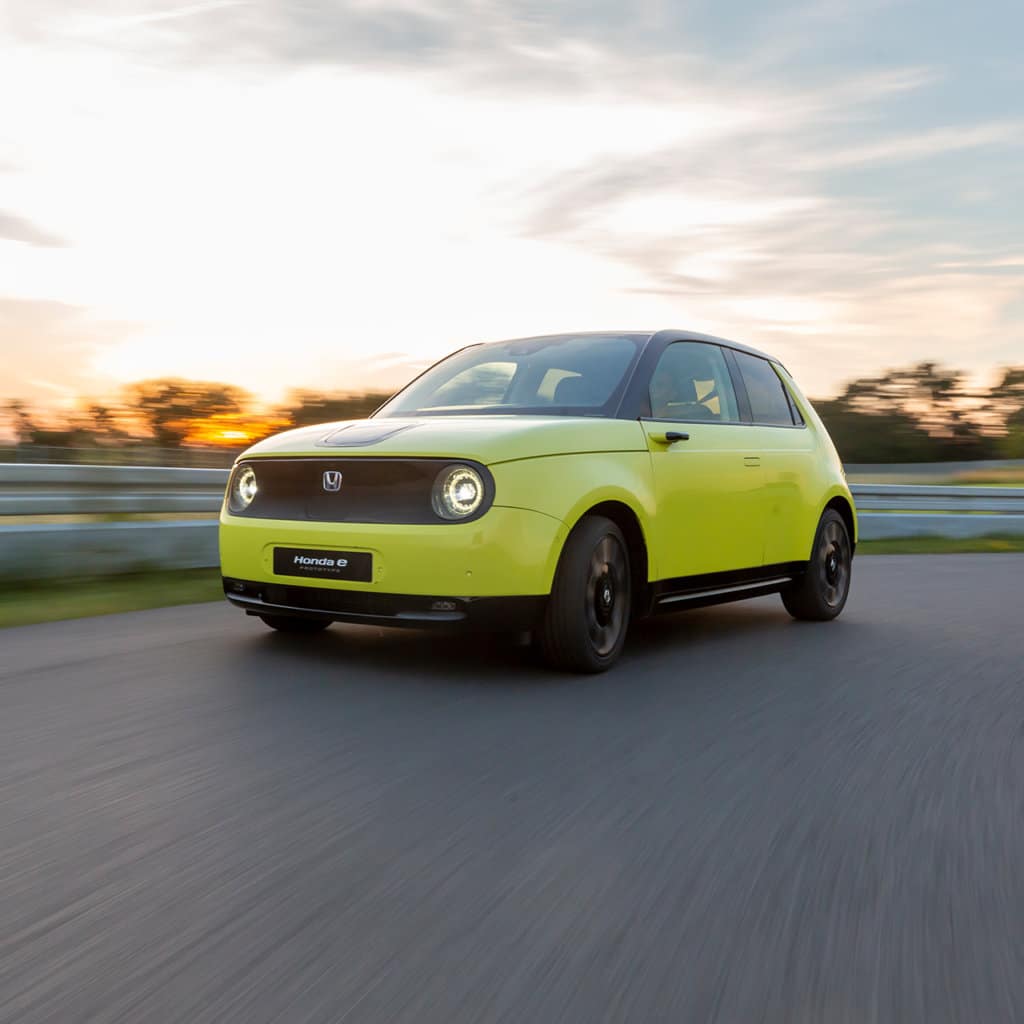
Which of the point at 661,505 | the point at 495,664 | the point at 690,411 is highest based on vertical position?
the point at 690,411

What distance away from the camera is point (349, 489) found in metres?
5.63

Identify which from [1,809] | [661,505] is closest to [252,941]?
[1,809]

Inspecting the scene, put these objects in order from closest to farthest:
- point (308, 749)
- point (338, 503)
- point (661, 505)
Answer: point (308, 749)
point (338, 503)
point (661, 505)

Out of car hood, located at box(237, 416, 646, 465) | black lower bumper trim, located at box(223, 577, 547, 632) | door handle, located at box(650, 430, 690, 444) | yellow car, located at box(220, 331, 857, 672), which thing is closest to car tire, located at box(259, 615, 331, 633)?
yellow car, located at box(220, 331, 857, 672)

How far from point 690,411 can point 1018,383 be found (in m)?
105

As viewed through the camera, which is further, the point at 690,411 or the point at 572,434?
the point at 690,411

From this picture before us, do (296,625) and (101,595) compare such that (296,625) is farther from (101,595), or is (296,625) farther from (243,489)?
(101,595)

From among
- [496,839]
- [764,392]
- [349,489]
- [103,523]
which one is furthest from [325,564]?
[103,523]

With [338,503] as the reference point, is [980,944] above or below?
below

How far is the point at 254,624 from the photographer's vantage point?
6.97m

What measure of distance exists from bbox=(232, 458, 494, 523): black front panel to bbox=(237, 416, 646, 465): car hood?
0.04 m

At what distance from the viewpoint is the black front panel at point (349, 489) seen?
5457 mm

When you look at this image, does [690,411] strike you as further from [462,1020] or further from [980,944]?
[462,1020]

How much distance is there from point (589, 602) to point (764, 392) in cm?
252
